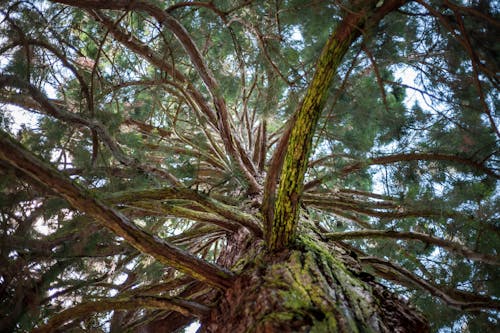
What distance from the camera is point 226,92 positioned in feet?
13.3

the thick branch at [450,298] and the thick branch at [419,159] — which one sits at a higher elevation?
the thick branch at [419,159]

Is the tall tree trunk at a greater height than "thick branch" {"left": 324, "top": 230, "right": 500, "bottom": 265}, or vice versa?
"thick branch" {"left": 324, "top": 230, "right": 500, "bottom": 265}

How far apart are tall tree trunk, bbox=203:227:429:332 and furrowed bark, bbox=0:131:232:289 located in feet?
0.56

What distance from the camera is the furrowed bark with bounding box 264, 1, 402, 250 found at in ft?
5.65

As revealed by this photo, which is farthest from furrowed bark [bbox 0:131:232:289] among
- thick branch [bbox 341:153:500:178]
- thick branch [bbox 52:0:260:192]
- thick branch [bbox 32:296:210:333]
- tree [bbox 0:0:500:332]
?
thick branch [bbox 341:153:500:178]

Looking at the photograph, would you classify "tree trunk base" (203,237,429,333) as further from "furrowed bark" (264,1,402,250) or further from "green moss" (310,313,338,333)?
"furrowed bark" (264,1,402,250)

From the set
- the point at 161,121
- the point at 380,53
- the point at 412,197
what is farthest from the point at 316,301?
the point at 161,121

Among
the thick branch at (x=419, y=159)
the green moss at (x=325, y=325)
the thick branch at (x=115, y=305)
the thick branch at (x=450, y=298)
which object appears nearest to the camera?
the green moss at (x=325, y=325)

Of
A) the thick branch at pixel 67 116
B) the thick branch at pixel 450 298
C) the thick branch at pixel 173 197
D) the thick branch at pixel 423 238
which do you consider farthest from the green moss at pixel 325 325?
the thick branch at pixel 67 116

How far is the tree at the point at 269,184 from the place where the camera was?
1.71 metres

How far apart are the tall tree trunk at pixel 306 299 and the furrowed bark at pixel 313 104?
0.87ft

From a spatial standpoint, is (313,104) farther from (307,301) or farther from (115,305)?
(115,305)

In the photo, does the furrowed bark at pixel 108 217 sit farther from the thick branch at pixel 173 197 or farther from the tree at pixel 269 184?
the thick branch at pixel 173 197

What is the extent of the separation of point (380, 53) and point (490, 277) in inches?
76.7
